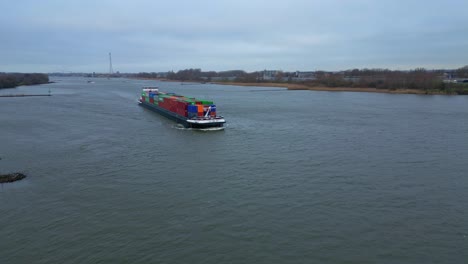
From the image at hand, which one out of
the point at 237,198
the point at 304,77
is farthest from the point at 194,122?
the point at 304,77

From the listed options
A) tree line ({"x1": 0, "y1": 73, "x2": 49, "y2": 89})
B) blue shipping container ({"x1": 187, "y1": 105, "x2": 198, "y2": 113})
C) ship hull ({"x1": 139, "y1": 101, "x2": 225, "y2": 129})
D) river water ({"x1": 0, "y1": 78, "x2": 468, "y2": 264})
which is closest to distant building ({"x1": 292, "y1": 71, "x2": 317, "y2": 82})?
tree line ({"x1": 0, "y1": 73, "x2": 49, "y2": 89})

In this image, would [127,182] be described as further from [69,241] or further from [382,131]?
[382,131]

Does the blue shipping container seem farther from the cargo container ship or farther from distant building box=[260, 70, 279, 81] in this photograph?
distant building box=[260, 70, 279, 81]

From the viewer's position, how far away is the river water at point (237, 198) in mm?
9141

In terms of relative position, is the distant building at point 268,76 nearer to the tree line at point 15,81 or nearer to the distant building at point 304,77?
the distant building at point 304,77

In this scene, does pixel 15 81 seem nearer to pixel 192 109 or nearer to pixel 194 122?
pixel 192 109

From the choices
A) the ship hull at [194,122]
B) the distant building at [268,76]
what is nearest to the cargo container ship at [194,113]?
the ship hull at [194,122]

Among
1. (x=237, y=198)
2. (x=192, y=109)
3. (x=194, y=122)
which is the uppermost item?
(x=192, y=109)

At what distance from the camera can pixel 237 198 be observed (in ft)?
40.2

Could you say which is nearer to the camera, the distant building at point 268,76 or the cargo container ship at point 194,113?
the cargo container ship at point 194,113

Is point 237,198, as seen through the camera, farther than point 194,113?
No

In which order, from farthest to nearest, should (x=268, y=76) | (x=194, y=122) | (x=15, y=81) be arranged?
(x=268, y=76) < (x=15, y=81) < (x=194, y=122)

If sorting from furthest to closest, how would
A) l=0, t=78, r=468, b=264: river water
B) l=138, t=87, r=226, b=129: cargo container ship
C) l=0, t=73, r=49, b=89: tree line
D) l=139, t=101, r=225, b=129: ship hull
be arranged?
l=0, t=73, r=49, b=89: tree line → l=138, t=87, r=226, b=129: cargo container ship → l=139, t=101, r=225, b=129: ship hull → l=0, t=78, r=468, b=264: river water

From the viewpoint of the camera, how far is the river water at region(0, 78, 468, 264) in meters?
9.14
